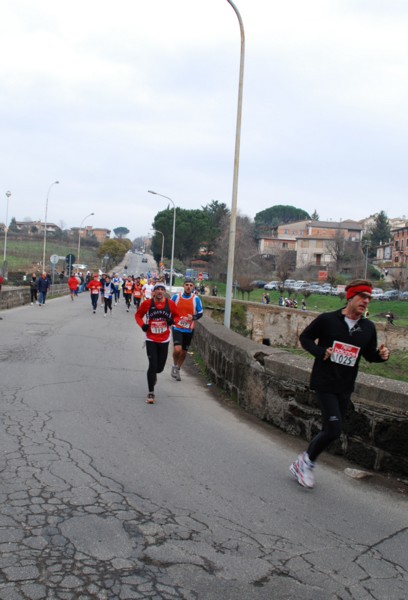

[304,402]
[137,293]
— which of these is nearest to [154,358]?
[304,402]

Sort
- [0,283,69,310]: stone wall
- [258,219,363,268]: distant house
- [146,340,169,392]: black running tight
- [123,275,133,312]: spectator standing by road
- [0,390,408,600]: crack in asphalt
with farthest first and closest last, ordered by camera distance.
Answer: [258,219,363,268]: distant house
[123,275,133,312]: spectator standing by road
[0,283,69,310]: stone wall
[146,340,169,392]: black running tight
[0,390,408,600]: crack in asphalt

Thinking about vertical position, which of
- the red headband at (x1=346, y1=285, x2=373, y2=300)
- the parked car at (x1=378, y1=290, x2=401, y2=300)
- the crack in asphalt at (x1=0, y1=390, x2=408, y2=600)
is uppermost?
the red headband at (x1=346, y1=285, x2=373, y2=300)

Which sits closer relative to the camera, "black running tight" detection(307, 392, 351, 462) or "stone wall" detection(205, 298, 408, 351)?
"black running tight" detection(307, 392, 351, 462)

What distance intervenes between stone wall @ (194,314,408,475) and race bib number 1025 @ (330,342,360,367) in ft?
2.60

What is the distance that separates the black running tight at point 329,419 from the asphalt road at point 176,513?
15.5 inches

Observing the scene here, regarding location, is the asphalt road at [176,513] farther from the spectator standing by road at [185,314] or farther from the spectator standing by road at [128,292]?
the spectator standing by road at [128,292]

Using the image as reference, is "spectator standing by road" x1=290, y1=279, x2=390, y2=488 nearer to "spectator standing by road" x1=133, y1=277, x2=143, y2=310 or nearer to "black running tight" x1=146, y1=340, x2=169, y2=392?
"black running tight" x1=146, y1=340, x2=169, y2=392

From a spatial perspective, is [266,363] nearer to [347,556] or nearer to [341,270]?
[347,556]

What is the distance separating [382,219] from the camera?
369ft

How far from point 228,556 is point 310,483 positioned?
1.55 metres

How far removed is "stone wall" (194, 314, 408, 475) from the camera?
5.23m

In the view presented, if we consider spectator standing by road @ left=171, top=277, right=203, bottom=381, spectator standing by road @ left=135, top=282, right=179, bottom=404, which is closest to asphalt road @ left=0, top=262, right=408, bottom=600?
spectator standing by road @ left=135, top=282, right=179, bottom=404

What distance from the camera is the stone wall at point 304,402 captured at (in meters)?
5.23

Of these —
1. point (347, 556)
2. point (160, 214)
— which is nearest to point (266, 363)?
point (347, 556)
